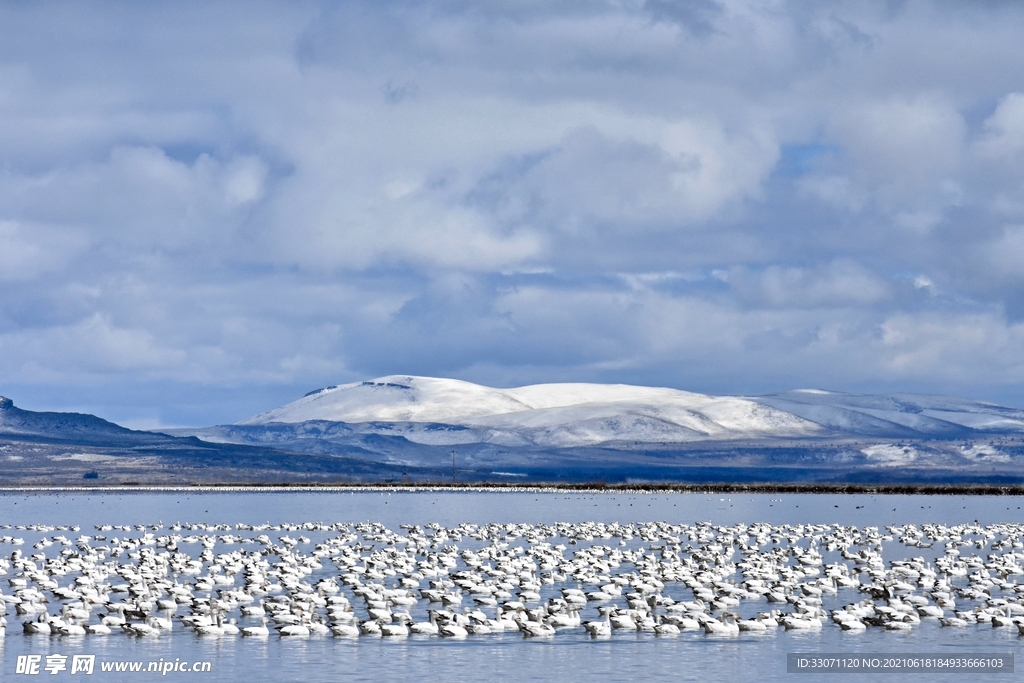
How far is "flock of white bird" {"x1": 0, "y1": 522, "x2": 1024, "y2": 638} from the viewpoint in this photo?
35938 millimetres

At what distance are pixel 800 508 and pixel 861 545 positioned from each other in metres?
55.2

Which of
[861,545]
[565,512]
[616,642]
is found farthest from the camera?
[565,512]

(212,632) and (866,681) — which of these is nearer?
(866,681)

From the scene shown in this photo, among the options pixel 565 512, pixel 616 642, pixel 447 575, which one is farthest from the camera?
pixel 565 512

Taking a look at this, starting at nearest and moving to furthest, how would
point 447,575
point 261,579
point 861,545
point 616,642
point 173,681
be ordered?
point 173,681 < point 616,642 < point 261,579 < point 447,575 < point 861,545

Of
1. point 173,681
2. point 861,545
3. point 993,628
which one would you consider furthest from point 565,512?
point 173,681

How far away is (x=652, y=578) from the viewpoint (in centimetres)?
4362

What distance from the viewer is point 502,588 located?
41906 millimetres

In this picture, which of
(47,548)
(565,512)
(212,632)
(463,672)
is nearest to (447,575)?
(212,632)

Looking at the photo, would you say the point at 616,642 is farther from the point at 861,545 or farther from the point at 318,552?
the point at 861,545

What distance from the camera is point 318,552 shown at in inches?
2221

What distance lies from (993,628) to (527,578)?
46.4 feet

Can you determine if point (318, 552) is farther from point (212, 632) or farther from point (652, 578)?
point (212, 632)

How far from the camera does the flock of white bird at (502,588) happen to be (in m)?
35.9
